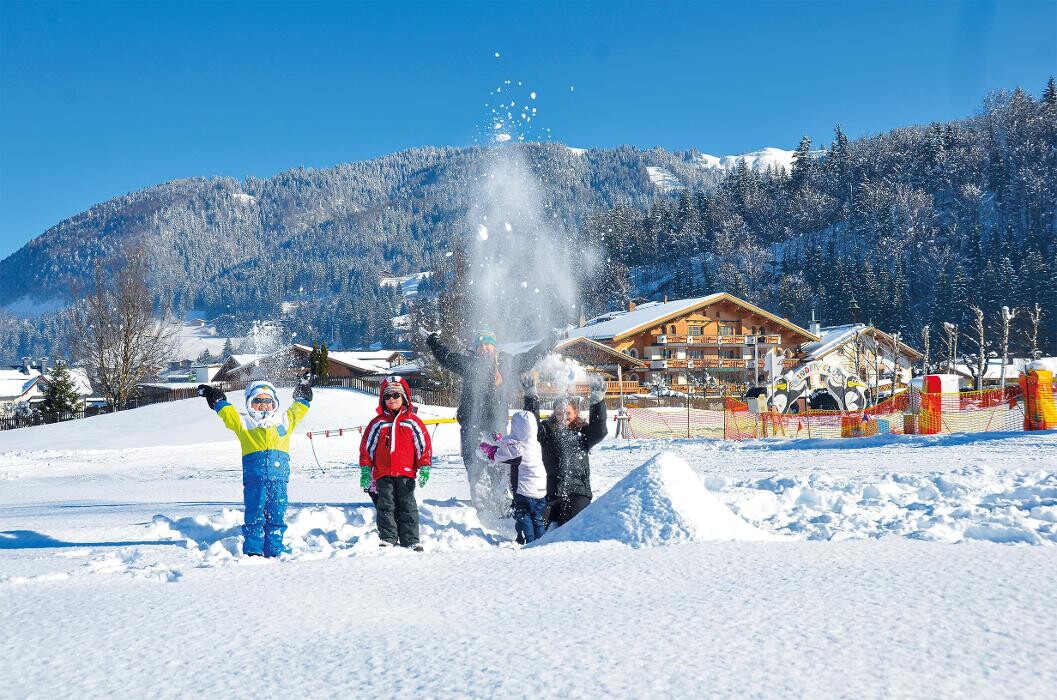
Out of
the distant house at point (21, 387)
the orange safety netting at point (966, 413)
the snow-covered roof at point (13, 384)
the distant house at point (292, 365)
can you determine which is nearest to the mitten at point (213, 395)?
the orange safety netting at point (966, 413)

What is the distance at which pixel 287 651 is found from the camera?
2.51 meters

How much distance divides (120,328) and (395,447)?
36170mm

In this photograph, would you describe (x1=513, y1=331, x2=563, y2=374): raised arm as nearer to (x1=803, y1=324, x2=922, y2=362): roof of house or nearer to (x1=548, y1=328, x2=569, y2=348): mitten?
(x1=548, y1=328, x2=569, y2=348): mitten

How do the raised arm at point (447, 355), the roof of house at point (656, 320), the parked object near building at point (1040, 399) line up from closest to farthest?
the raised arm at point (447, 355) → the parked object near building at point (1040, 399) → the roof of house at point (656, 320)

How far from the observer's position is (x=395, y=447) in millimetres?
5906

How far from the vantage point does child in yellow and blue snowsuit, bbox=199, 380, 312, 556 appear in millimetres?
5398

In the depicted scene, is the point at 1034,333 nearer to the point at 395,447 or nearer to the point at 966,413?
the point at 966,413

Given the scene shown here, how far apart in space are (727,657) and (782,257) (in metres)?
114

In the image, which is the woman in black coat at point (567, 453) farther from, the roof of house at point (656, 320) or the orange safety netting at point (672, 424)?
the roof of house at point (656, 320)

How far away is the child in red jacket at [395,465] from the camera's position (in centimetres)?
578

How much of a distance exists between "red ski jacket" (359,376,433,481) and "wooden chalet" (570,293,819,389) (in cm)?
4502

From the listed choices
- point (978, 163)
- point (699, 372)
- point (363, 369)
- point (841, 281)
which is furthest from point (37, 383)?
point (978, 163)

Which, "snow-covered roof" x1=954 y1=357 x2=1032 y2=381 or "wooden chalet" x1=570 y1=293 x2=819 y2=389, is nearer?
"wooden chalet" x1=570 y1=293 x2=819 y2=389

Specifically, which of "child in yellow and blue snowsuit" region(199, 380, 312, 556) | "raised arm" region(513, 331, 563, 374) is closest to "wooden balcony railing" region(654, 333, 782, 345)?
"raised arm" region(513, 331, 563, 374)
